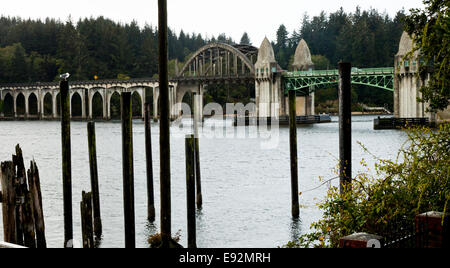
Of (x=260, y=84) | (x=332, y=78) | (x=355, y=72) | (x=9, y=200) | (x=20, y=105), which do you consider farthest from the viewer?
(x=20, y=105)

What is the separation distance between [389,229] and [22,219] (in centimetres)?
782

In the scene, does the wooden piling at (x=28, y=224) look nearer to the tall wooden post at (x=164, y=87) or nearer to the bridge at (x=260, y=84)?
the tall wooden post at (x=164, y=87)

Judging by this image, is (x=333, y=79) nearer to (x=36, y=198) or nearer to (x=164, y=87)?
(x=36, y=198)

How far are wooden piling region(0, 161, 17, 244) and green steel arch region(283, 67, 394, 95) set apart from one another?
79113 mm

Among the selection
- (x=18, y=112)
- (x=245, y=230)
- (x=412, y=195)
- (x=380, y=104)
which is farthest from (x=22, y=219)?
(x=18, y=112)

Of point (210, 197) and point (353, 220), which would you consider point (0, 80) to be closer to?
point (210, 197)

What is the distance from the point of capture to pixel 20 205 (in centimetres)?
1285

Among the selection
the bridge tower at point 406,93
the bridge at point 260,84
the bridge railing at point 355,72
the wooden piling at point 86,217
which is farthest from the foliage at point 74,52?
the wooden piling at point 86,217

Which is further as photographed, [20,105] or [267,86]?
[20,105]

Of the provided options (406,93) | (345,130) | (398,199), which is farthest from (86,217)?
(406,93)

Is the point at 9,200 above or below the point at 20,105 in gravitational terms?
below

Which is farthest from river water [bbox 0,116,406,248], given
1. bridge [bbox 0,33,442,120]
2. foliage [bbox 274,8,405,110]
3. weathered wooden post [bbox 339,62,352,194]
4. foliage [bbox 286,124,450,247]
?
foliage [bbox 274,8,405,110]

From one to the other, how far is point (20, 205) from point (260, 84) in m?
101

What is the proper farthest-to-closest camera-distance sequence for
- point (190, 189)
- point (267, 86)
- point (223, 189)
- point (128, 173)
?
1. point (267, 86)
2. point (223, 189)
3. point (190, 189)
4. point (128, 173)
